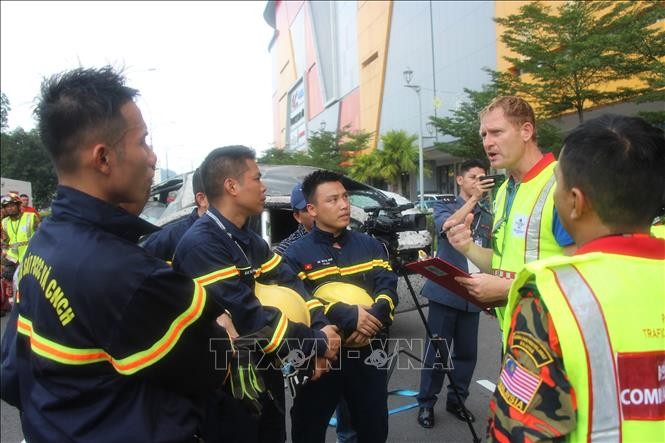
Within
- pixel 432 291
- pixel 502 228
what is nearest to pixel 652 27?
pixel 432 291

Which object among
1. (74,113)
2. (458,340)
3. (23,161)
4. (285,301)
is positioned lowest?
(458,340)

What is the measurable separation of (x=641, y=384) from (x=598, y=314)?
8.2 inches

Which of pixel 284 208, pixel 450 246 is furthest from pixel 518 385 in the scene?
pixel 284 208

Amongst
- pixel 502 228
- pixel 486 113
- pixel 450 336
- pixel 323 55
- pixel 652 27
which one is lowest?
pixel 450 336

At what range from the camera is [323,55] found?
5194 centimetres

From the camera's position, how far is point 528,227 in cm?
221

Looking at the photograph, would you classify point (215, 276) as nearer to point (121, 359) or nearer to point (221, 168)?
point (221, 168)

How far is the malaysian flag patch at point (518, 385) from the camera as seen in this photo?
113 centimetres

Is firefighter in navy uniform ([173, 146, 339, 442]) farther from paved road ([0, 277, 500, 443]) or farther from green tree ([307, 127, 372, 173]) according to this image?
green tree ([307, 127, 372, 173])

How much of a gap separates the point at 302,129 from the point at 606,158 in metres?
61.8

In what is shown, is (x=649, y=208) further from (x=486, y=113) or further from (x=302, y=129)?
(x=302, y=129)

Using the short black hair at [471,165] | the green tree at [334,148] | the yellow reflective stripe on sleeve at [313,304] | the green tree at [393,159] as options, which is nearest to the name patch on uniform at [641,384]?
the yellow reflective stripe on sleeve at [313,304]

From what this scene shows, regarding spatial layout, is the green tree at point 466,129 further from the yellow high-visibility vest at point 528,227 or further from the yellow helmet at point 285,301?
the yellow helmet at point 285,301

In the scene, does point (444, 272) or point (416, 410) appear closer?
point (444, 272)
